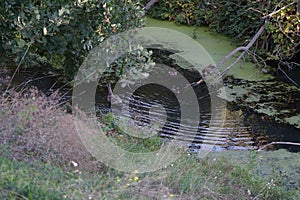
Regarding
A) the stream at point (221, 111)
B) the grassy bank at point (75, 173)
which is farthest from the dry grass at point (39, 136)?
the stream at point (221, 111)

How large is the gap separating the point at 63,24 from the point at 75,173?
4.15ft

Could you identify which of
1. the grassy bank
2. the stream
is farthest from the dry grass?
the stream

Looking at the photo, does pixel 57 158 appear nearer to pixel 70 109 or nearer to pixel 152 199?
pixel 152 199

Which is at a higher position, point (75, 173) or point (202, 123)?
point (75, 173)

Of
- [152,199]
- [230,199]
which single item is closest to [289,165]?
[230,199]

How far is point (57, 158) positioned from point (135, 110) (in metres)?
2.56

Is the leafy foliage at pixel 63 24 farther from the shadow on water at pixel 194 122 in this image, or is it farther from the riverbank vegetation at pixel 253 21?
the riverbank vegetation at pixel 253 21

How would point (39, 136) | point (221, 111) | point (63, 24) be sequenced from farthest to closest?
point (221, 111)
point (63, 24)
point (39, 136)

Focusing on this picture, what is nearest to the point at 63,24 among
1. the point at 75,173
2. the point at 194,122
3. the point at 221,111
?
the point at 75,173

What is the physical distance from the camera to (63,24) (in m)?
3.12

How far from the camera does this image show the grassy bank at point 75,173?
208cm

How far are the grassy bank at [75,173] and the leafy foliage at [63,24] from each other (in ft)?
1.50

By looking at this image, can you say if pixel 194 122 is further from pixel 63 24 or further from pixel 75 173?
pixel 75 173

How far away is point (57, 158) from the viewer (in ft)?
8.23
